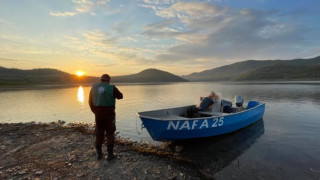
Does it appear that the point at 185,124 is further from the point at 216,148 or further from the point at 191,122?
the point at 216,148

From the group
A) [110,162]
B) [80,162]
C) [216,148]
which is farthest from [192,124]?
[80,162]

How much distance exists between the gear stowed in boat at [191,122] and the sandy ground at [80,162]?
1.09m

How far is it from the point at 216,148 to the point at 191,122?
93.6 inches

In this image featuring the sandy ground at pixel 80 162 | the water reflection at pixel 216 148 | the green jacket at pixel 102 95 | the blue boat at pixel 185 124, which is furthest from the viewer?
the blue boat at pixel 185 124

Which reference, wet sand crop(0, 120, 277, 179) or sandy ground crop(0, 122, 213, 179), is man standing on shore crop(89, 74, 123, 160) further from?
wet sand crop(0, 120, 277, 179)

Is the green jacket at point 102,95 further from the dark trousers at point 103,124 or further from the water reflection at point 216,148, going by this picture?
the water reflection at point 216,148

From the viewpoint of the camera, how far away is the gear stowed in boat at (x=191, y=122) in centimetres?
973

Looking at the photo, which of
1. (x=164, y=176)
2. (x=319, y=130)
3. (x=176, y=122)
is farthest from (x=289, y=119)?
(x=164, y=176)

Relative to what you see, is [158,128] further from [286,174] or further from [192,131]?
[286,174]

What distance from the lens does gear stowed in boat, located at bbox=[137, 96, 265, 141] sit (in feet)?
31.9

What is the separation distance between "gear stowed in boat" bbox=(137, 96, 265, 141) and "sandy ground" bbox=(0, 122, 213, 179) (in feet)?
3.57

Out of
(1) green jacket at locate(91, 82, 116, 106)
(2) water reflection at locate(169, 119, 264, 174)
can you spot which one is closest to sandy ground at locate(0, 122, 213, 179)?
(2) water reflection at locate(169, 119, 264, 174)

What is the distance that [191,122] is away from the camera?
9.99 meters

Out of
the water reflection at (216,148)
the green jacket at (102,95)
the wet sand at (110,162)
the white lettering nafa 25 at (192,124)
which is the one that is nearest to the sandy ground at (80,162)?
the wet sand at (110,162)
